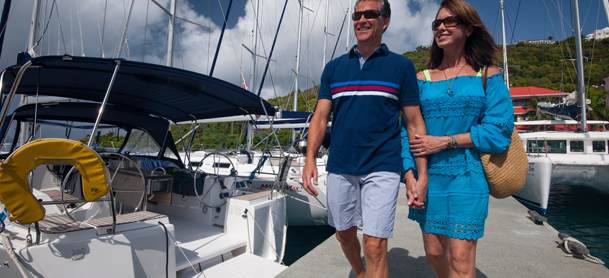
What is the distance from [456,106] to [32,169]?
98.8 inches

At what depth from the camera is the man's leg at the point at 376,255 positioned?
63.9 inches

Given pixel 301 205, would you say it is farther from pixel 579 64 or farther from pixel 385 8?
pixel 579 64

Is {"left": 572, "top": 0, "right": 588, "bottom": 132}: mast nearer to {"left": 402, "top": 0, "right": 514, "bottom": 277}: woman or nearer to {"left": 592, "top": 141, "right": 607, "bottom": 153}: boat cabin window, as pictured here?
{"left": 592, "top": 141, "right": 607, "bottom": 153}: boat cabin window

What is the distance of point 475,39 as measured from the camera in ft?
5.63

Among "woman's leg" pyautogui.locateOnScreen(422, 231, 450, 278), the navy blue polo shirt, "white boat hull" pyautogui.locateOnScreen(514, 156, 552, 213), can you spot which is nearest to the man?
the navy blue polo shirt

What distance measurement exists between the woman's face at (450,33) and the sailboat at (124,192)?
2.29 metres

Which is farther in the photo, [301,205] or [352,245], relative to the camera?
[301,205]

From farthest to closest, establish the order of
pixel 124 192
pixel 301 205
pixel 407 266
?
pixel 301 205 → pixel 124 192 → pixel 407 266

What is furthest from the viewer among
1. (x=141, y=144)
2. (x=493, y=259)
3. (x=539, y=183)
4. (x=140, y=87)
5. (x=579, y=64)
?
(x=579, y=64)

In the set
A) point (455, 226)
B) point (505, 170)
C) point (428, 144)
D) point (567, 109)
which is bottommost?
point (455, 226)

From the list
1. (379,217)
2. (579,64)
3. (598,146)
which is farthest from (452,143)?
(598,146)

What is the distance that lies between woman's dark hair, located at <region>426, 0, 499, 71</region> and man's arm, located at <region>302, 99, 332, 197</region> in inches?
33.3

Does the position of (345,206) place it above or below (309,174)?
below

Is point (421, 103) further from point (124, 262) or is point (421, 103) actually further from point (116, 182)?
point (116, 182)
